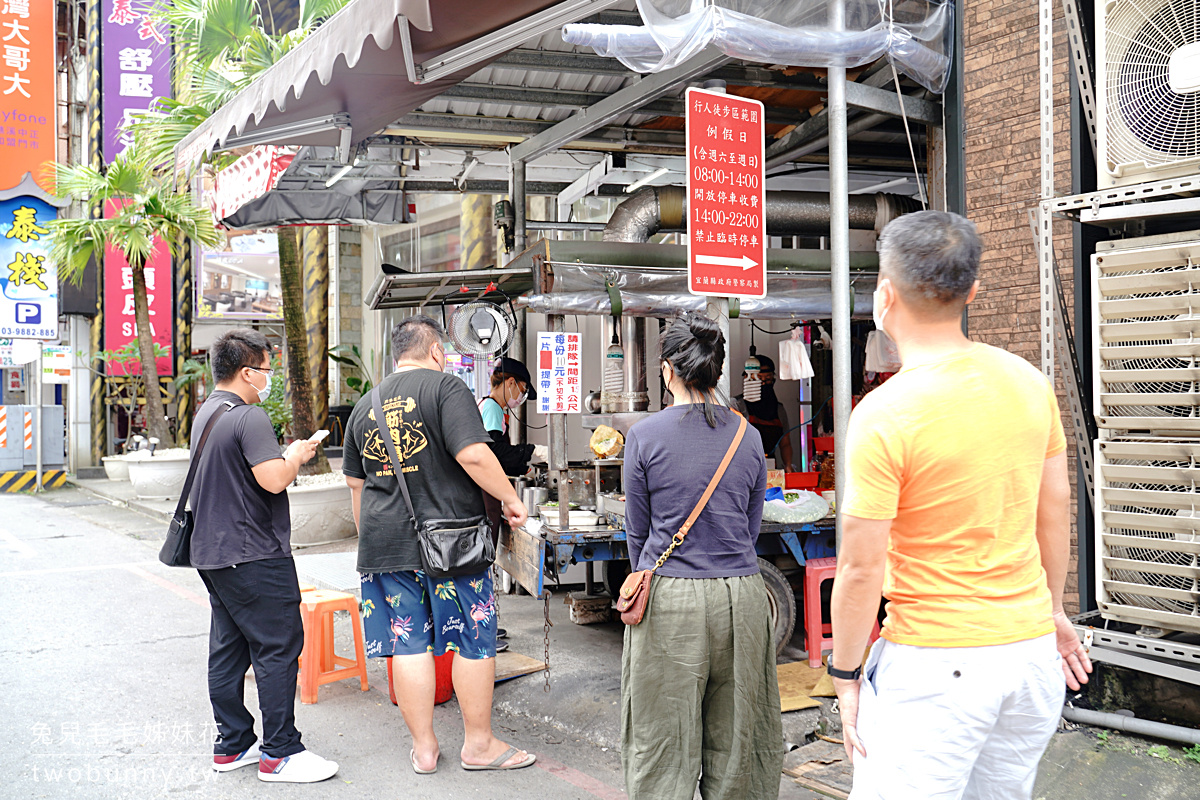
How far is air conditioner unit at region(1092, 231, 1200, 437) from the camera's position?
346 centimetres

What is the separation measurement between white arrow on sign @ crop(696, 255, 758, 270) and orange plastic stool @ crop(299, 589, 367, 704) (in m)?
2.86

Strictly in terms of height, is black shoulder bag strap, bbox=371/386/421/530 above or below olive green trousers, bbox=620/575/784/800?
above

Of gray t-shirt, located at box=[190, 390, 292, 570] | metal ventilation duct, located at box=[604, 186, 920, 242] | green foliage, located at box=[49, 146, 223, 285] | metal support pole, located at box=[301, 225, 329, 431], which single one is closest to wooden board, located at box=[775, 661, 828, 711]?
gray t-shirt, located at box=[190, 390, 292, 570]

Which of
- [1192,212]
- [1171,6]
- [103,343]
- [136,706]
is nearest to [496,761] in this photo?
[136,706]

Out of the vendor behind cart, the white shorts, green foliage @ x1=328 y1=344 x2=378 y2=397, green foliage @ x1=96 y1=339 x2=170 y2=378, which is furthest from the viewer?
green foliage @ x1=96 y1=339 x2=170 y2=378

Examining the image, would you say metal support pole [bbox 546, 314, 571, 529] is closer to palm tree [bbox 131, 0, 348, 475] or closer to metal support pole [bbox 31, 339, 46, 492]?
palm tree [bbox 131, 0, 348, 475]

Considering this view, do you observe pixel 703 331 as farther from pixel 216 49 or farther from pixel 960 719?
pixel 216 49

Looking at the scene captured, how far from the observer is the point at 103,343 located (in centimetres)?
1972

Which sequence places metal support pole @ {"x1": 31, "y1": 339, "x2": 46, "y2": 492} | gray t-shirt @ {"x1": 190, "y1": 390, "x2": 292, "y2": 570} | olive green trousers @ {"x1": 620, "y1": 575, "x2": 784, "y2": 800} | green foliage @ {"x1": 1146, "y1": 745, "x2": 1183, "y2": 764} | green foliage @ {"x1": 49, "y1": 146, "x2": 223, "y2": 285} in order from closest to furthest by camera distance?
1. olive green trousers @ {"x1": 620, "y1": 575, "x2": 784, "y2": 800}
2. green foliage @ {"x1": 1146, "y1": 745, "x2": 1183, "y2": 764}
3. gray t-shirt @ {"x1": 190, "y1": 390, "x2": 292, "y2": 570}
4. green foliage @ {"x1": 49, "y1": 146, "x2": 223, "y2": 285}
5. metal support pole @ {"x1": 31, "y1": 339, "x2": 46, "y2": 492}

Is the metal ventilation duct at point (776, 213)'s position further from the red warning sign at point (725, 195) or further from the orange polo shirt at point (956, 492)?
the orange polo shirt at point (956, 492)

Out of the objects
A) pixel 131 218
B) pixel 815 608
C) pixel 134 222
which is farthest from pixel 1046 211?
pixel 131 218

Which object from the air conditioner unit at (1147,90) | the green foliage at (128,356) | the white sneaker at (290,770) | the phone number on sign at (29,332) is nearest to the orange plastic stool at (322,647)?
the white sneaker at (290,770)

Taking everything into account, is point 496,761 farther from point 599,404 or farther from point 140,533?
point 140,533

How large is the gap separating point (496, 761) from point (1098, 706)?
109 inches
